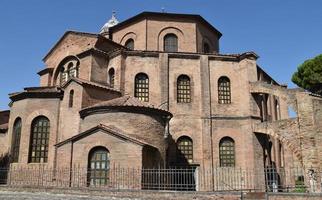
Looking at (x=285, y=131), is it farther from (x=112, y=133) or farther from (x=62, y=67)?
(x=62, y=67)

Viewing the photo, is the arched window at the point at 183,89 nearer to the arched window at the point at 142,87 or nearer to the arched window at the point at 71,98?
the arched window at the point at 142,87

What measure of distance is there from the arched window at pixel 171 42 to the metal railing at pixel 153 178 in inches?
372

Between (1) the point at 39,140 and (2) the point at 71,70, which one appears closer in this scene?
(1) the point at 39,140

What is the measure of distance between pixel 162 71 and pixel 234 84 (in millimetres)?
4934

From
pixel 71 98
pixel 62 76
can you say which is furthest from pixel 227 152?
pixel 62 76

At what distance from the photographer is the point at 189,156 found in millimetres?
22016

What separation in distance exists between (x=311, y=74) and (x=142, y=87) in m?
16.4

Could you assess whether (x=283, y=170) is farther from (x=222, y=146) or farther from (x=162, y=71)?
(x=162, y=71)

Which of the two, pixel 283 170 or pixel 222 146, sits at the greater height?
pixel 222 146

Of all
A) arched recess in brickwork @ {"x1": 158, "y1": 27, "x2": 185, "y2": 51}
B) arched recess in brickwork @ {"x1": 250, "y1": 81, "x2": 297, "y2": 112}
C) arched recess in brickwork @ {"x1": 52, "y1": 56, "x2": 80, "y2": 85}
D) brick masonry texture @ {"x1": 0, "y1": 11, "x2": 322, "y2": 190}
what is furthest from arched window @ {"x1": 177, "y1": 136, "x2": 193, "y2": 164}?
arched recess in brickwork @ {"x1": 52, "y1": 56, "x2": 80, "y2": 85}

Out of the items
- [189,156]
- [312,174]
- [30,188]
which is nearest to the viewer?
[30,188]

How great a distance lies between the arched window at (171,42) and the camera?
2642cm

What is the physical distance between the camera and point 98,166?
53.9 feet

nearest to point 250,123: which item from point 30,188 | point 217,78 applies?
point 217,78
